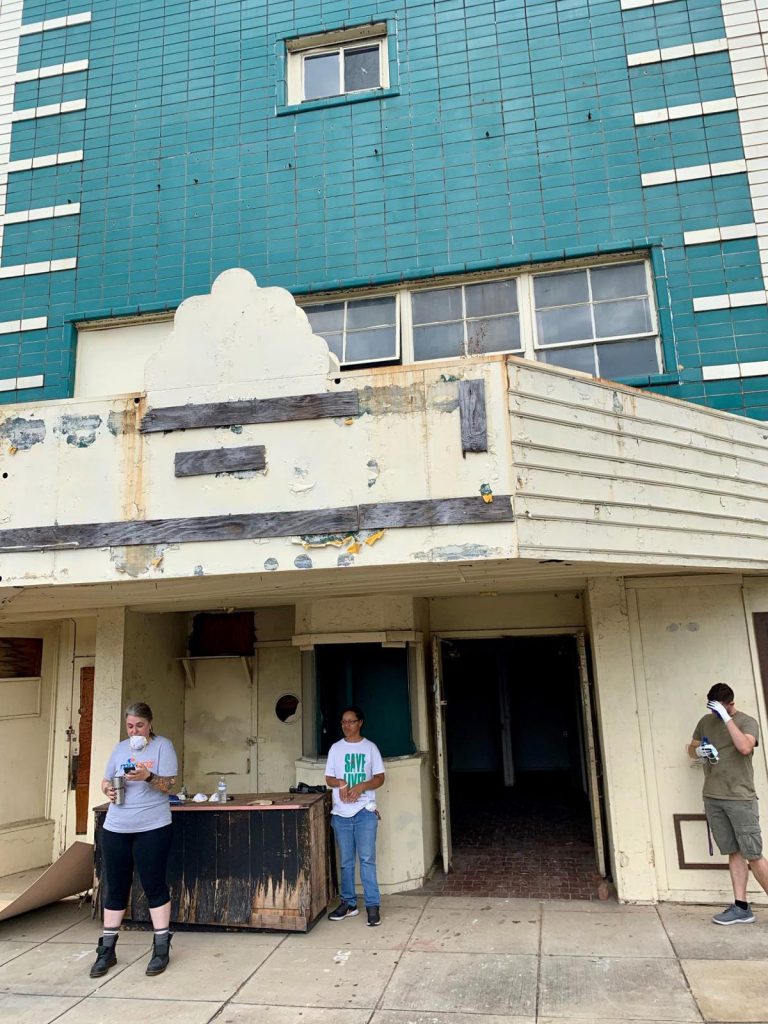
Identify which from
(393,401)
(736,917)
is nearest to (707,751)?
(736,917)

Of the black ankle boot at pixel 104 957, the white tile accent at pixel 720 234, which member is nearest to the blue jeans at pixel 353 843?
the black ankle boot at pixel 104 957

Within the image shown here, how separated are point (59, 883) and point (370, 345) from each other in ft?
19.4

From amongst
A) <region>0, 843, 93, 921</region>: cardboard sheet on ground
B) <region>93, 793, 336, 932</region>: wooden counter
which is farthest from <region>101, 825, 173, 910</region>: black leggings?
<region>0, 843, 93, 921</region>: cardboard sheet on ground

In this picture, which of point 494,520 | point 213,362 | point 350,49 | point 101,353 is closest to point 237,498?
point 213,362

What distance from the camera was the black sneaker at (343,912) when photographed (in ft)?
20.6

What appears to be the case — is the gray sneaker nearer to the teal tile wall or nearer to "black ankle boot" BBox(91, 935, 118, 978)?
the teal tile wall

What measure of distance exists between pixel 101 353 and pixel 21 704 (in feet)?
13.2

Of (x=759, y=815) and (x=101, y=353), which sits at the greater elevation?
(x=101, y=353)

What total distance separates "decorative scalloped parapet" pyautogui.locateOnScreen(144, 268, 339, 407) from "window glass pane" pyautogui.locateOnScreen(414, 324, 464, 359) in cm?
244

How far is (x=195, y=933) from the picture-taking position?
616 centimetres

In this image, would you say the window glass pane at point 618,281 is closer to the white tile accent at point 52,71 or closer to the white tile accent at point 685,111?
the white tile accent at point 685,111

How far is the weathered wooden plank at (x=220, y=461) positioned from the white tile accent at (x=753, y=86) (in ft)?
17.6

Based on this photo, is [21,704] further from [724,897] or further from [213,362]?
[724,897]

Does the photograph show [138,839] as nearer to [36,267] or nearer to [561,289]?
[561,289]
